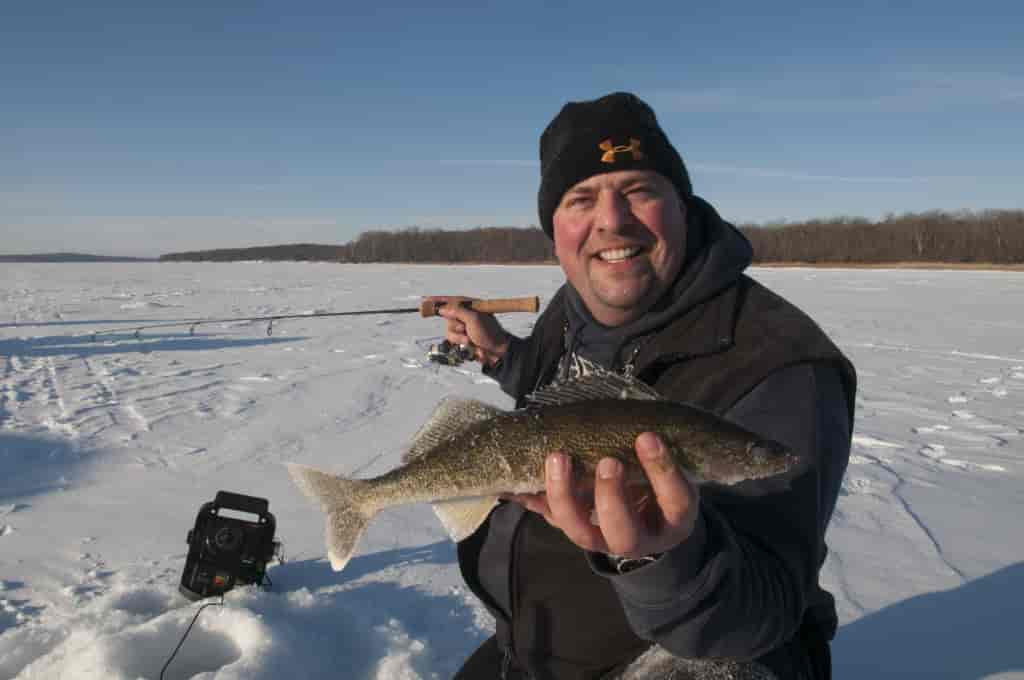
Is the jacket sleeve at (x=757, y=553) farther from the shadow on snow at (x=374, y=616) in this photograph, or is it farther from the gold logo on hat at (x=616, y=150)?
the shadow on snow at (x=374, y=616)

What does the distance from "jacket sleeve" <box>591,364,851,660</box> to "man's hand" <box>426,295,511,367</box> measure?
2.13 metres

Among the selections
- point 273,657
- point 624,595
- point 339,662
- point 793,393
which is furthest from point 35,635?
point 793,393

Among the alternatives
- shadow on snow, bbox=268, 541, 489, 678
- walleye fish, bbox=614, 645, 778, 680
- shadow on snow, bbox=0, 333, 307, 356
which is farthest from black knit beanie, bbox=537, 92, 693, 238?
shadow on snow, bbox=0, 333, 307, 356

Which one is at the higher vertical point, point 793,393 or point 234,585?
point 793,393

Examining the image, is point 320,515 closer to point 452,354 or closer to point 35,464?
point 452,354

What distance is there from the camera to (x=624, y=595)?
1.77 metres

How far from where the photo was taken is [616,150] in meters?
2.80

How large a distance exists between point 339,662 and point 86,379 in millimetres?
8695

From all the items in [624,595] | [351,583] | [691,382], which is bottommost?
[351,583]

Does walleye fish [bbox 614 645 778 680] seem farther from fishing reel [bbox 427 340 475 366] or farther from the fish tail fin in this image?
fishing reel [bbox 427 340 475 366]

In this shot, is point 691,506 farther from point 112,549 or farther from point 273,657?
point 112,549

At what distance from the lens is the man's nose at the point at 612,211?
2.70 m

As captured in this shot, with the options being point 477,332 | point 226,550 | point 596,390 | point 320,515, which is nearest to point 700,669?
point 596,390

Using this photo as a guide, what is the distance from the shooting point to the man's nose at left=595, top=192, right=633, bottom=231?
106 inches
